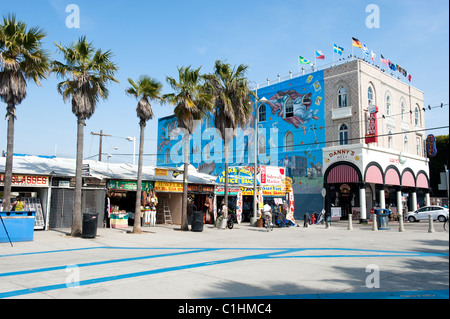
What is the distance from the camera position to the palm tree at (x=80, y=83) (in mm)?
16531

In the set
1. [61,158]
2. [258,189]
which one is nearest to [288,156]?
[258,189]

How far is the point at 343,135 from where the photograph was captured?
34.8 m

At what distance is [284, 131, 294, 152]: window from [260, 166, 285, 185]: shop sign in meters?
7.57

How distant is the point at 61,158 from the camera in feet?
81.6

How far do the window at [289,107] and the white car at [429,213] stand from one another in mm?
14735

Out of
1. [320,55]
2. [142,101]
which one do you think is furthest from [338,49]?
[142,101]

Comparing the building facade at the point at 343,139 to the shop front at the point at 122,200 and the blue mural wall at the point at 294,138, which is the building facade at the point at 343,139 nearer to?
the blue mural wall at the point at 294,138

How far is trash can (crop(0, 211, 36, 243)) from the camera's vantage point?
14352mm

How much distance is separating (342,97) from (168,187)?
20.0 meters

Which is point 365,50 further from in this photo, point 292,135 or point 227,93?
point 227,93

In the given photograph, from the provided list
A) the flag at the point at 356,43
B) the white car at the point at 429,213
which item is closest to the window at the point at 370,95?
the flag at the point at 356,43

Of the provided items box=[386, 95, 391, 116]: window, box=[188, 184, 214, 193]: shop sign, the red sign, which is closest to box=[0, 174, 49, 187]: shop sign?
box=[188, 184, 214, 193]: shop sign
